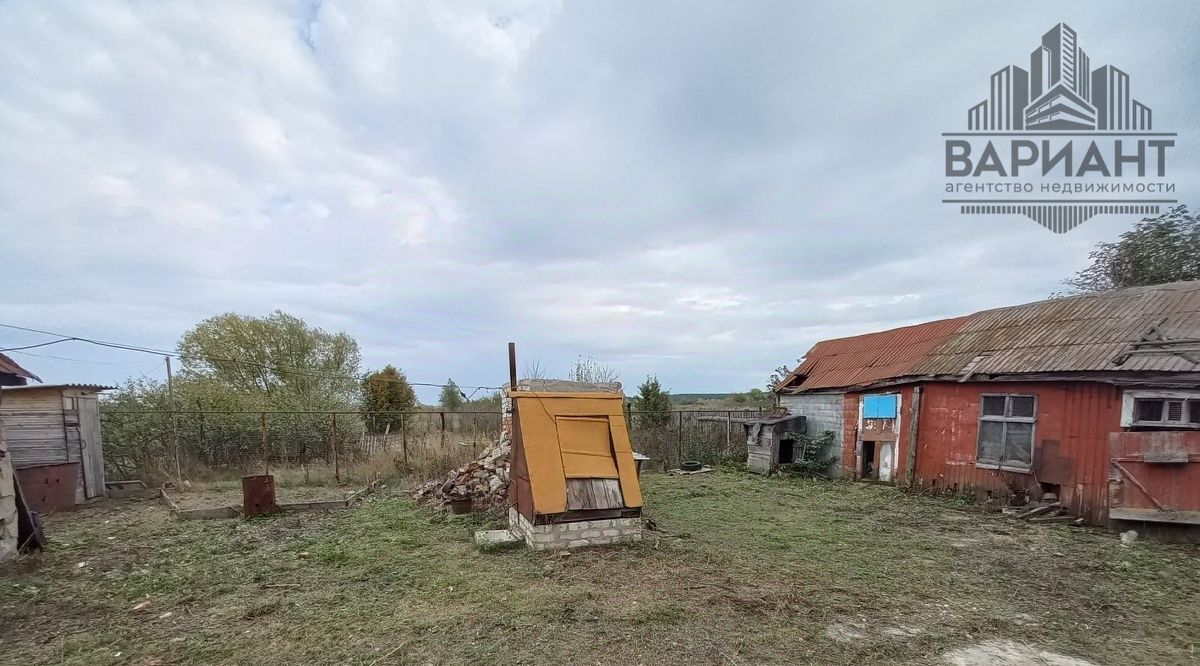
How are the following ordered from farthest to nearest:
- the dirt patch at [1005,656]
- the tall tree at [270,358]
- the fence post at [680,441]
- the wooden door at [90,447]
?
the tall tree at [270,358] < the fence post at [680,441] < the wooden door at [90,447] < the dirt patch at [1005,656]

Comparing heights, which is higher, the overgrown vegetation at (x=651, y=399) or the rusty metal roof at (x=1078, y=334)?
the rusty metal roof at (x=1078, y=334)

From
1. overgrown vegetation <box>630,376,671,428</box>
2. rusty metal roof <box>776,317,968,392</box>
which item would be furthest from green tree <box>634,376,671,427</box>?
rusty metal roof <box>776,317,968,392</box>

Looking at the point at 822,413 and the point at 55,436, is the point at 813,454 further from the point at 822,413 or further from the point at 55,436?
the point at 55,436

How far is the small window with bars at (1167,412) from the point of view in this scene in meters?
6.82

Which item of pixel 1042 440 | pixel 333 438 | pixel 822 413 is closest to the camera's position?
pixel 1042 440

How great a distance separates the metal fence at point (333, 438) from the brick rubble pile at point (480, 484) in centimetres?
215

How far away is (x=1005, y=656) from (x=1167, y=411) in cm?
631

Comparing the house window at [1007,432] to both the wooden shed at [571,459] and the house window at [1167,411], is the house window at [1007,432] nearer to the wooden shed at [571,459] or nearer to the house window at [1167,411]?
the house window at [1167,411]

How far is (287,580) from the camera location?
5059 mm

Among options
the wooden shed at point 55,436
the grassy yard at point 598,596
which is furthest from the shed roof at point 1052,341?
the wooden shed at point 55,436

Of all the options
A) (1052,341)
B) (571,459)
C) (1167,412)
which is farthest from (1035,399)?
(571,459)

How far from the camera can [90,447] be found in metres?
9.88

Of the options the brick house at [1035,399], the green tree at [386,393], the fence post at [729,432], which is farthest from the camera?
the green tree at [386,393]

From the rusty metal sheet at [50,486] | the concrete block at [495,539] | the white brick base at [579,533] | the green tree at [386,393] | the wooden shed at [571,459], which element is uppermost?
the wooden shed at [571,459]
